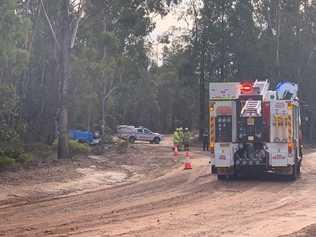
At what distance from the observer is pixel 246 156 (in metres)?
21.6

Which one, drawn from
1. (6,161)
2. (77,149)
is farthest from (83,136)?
(6,161)

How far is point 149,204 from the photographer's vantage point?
15.5m

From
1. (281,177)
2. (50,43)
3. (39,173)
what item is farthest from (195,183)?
(50,43)

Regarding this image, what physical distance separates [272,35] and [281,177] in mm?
40895

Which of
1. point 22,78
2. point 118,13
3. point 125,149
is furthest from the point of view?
point 22,78

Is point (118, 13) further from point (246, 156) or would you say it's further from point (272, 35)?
point (272, 35)

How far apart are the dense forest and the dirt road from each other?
435cm

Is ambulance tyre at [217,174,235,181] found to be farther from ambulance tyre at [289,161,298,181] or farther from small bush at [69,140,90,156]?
small bush at [69,140,90,156]

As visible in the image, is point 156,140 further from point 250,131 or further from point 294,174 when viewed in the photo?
point 250,131

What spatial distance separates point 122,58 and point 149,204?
2764cm

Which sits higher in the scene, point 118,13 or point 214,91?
point 118,13

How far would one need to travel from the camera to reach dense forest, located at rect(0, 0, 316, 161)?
28.3 metres

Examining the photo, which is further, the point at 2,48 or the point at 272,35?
the point at 272,35

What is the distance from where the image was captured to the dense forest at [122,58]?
28.3 metres
